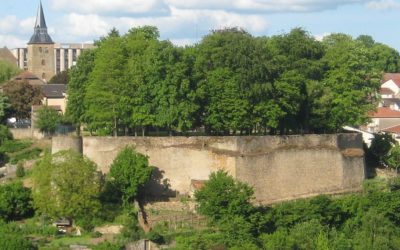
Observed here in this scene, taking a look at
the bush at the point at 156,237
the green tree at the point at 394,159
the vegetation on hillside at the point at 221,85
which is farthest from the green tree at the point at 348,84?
the bush at the point at 156,237

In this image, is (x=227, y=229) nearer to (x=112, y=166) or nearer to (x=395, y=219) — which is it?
(x=112, y=166)

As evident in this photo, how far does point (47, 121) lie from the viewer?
5791cm

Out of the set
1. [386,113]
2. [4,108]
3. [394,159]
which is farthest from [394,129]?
[4,108]

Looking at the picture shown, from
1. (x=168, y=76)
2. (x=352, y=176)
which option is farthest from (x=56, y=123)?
(x=352, y=176)

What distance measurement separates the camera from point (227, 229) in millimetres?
43656

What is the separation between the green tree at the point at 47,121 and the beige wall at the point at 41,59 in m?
37.7

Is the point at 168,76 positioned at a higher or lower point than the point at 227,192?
higher

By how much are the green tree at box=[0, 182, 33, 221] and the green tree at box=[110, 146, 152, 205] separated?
11.6 ft

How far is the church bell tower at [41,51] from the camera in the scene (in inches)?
3780

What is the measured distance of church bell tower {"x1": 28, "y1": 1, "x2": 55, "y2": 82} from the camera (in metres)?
96.0

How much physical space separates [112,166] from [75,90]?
8.89 meters

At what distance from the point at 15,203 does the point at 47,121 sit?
1249 cm

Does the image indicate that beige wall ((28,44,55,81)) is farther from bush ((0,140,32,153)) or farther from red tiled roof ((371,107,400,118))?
bush ((0,140,32,153))

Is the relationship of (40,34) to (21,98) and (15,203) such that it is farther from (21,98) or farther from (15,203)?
(15,203)
